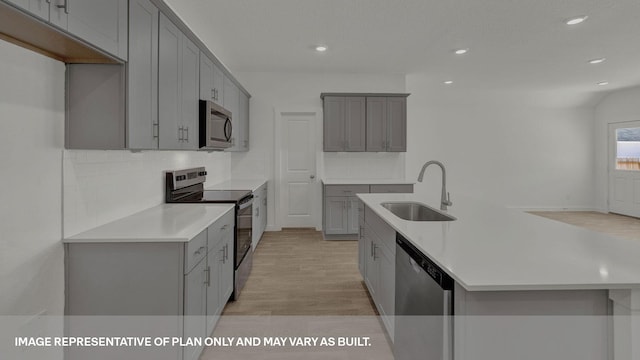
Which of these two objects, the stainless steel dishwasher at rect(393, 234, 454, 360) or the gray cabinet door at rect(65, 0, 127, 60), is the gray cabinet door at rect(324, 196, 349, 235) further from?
the gray cabinet door at rect(65, 0, 127, 60)

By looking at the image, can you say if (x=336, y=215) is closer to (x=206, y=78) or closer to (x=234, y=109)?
(x=234, y=109)

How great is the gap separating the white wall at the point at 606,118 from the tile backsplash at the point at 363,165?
5.04 m

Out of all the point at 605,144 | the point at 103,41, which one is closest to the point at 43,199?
the point at 103,41

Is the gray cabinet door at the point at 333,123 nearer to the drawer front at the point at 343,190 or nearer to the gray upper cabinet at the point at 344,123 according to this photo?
the gray upper cabinet at the point at 344,123

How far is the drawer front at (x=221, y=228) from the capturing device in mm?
2292

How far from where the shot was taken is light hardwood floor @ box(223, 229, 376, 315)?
2.88 meters

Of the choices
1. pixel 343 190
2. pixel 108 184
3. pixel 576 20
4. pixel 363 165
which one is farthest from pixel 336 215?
pixel 576 20

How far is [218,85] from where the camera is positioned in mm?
3666

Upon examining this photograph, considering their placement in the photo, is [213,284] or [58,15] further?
[213,284]

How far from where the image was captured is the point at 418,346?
159cm

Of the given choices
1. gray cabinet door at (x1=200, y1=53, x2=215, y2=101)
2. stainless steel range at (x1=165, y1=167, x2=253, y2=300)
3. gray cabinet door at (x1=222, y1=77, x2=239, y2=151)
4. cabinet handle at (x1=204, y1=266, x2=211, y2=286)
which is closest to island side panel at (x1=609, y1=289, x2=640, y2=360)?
cabinet handle at (x1=204, y1=266, x2=211, y2=286)

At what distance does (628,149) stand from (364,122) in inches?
235

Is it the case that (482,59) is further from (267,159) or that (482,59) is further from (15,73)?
(15,73)

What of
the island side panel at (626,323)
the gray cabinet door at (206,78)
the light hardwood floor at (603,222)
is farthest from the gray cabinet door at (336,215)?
the light hardwood floor at (603,222)
